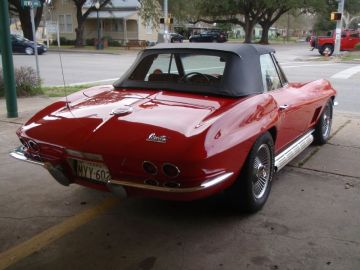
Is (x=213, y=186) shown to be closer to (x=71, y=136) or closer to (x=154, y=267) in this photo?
(x=154, y=267)

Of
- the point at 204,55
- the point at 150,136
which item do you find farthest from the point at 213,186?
the point at 204,55

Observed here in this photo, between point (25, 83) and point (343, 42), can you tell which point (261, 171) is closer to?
point (25, 83)

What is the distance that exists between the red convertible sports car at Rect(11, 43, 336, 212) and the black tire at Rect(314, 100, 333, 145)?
3.85ft

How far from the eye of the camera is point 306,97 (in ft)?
17.0

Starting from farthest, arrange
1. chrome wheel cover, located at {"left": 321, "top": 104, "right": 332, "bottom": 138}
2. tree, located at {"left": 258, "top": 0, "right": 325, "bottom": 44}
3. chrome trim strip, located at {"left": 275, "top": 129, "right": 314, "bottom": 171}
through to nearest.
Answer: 1. tree, located at {"left": 258, "top": 0, "right": 325, "bottom": 44}
2. chrome wheel cover, located at {"left": 321, "top": 104, "right": 332, "bottom": 138}
3. chrome trim strip, located at {"left": 275, "top": 129, "right": 314, "bottom": 171}

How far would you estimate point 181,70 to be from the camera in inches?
179

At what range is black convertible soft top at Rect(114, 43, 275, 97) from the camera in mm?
4020

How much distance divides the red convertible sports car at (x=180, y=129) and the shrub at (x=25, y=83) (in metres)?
6.59

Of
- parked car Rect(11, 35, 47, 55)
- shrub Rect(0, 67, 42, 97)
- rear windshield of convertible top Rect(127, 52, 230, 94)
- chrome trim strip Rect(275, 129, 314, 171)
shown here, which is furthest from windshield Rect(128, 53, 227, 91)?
parked car Rect(11, 35, 47, 55)

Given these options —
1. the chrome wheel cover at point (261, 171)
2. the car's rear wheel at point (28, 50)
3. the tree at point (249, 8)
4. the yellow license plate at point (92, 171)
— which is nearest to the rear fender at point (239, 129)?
the chrome wheel cover at point (261, 171)

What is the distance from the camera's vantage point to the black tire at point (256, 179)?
370cm

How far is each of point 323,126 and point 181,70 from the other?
8.50ft

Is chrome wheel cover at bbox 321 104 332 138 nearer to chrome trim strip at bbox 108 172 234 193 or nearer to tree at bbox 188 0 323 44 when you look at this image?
chrome trim strip at bbox 108 172 234 193

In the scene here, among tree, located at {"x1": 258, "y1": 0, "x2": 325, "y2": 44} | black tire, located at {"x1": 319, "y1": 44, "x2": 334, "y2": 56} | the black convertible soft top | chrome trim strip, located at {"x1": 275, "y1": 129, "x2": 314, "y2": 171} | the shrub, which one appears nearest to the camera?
the black convertible soft top
